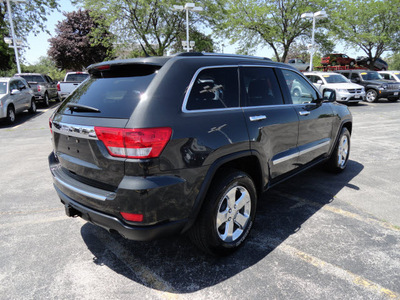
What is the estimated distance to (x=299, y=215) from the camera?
11.4 feet

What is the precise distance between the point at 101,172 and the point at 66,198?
2.04ft

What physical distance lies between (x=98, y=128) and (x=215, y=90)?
42.0 inches

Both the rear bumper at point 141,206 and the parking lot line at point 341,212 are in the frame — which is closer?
the rear bumper at point 141,206

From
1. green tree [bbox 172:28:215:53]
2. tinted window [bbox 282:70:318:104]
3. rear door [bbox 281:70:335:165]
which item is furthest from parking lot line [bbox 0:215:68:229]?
green tree [bbox 172:28:215:53]

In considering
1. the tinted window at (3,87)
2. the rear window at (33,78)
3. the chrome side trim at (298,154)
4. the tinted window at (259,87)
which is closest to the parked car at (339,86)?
the chrome side trim at (298,154)

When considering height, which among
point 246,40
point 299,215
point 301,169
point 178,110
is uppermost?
point 246,40

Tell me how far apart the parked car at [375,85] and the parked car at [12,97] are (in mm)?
18232

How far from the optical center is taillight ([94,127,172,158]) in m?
2.02

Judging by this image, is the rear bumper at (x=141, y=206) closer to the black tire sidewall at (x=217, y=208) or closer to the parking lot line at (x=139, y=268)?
the black tire sidewall at (x=217, y=208)

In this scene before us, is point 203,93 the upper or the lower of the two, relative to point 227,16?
lower

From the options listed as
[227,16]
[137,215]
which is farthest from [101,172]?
[227,16]

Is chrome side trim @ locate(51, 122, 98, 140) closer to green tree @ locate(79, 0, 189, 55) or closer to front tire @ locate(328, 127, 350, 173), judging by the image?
front tire @ locate(328, 127, 350, 173)

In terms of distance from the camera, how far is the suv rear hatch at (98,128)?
214 cm

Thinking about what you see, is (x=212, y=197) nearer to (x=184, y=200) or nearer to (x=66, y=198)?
(x=184, y=200)
